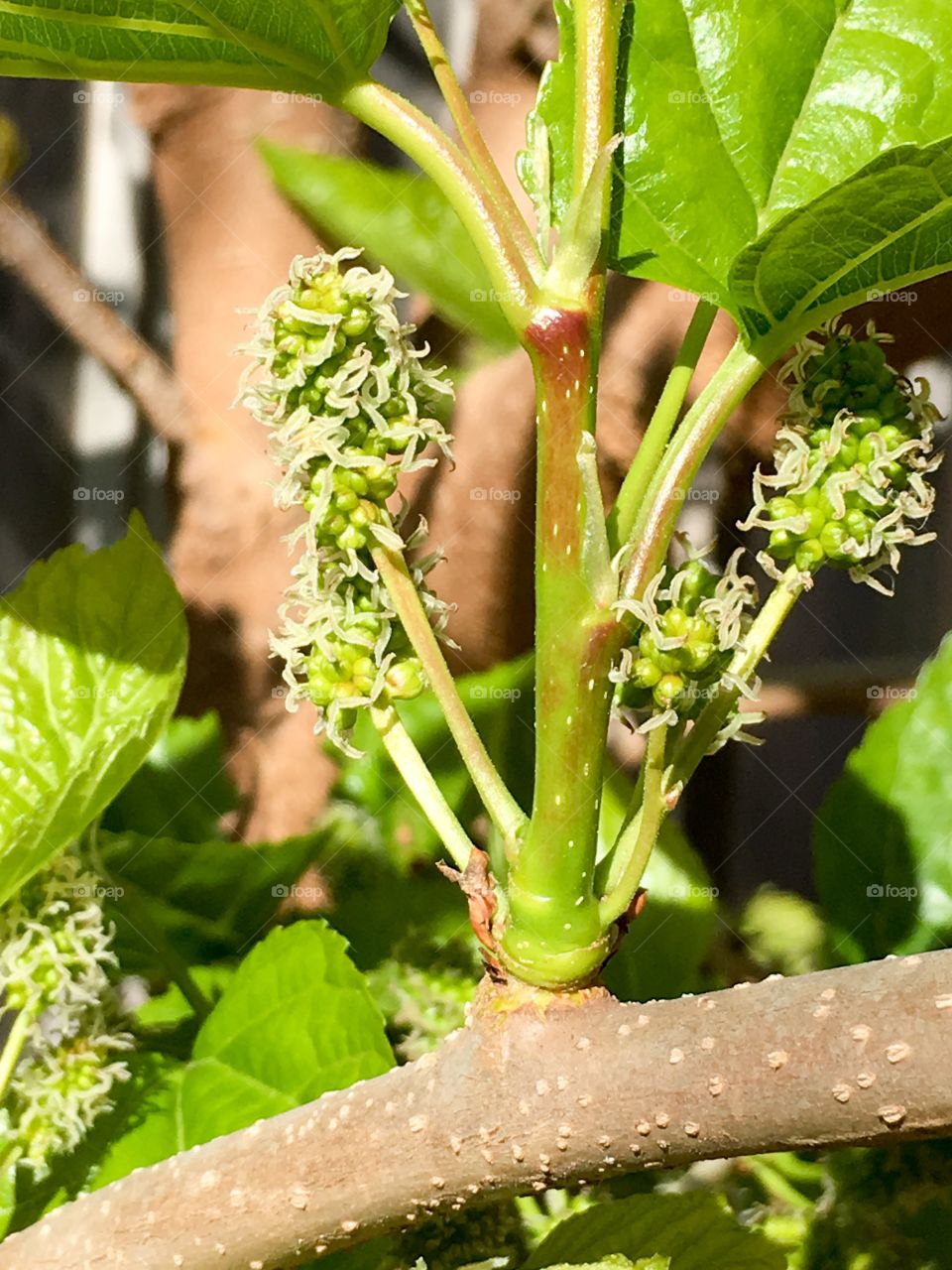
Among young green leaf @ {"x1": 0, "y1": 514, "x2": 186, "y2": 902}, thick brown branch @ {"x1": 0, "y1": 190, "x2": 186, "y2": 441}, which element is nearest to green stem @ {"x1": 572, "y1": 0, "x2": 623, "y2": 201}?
young green leaf @ {"x1": 0, "y1": 514, "x2": 186, "y2": 902}

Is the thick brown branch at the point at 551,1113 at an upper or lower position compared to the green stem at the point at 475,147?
lower

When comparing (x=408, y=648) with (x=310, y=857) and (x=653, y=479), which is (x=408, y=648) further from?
(x=310, y=857)

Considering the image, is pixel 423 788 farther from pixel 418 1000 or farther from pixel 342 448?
pixel 418 1000

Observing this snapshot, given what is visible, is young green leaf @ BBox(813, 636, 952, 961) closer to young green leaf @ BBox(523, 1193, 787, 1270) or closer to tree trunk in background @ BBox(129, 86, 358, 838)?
young green leaf @ BBox(523, 1193, 787, 1270)

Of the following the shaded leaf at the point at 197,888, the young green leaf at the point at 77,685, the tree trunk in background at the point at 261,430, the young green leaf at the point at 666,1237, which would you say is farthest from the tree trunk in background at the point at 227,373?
the young green leaf at the point at 666,1237

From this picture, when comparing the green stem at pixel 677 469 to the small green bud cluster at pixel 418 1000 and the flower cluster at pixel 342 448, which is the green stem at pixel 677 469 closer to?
the flower cluster at pixel 342 448
